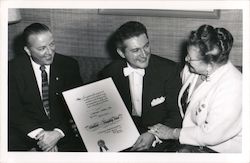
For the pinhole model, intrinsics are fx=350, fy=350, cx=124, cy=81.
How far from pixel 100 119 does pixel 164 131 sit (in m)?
0.21

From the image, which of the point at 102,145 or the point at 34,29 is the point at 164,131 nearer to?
the point at 102,145

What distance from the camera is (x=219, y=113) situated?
1.03 m

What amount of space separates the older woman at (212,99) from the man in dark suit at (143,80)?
6 cm

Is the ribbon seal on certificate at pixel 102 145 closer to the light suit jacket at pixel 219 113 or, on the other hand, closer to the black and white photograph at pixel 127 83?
the black and white photograph at pixel 127 83

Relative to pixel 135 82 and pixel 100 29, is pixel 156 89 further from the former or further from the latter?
pixel 100 29

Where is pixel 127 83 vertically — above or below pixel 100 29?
below

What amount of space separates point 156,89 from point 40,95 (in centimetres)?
38

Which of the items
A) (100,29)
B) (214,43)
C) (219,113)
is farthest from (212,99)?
(100,29)

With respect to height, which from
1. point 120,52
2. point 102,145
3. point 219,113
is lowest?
A: point 102,145

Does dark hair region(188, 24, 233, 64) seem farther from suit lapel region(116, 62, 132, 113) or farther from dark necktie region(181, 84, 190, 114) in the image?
suit lapel region(116, 62, 132, 113)

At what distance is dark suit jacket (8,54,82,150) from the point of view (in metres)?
1.11

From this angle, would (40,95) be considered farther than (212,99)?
Yes

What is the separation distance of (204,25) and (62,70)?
1.59 feet
